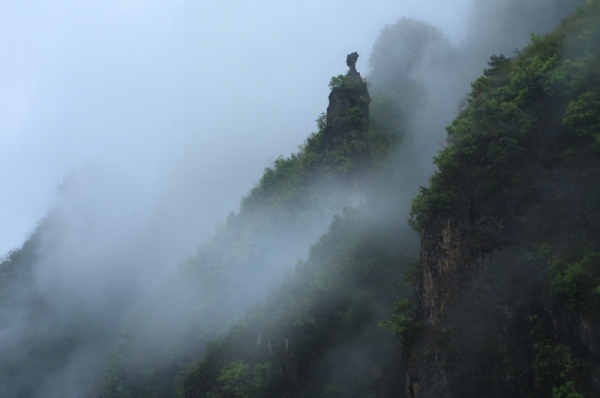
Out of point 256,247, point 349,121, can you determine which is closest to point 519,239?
point 349,121

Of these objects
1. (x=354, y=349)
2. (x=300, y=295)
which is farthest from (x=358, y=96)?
(x=354, y=349)

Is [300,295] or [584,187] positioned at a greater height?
[300,295]

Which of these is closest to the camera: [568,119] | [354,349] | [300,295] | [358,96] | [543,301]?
[543,301]

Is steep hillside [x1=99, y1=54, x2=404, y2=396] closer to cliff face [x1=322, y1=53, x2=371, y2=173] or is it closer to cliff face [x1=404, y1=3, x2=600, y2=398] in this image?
cliff face [x1=322, y1=53, x2=371, y2=173]

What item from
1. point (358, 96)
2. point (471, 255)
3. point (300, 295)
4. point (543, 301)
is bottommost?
point (543, 301)

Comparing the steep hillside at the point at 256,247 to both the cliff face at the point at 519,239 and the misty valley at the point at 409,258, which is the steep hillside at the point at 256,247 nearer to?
the misty valley at the point at 409,258

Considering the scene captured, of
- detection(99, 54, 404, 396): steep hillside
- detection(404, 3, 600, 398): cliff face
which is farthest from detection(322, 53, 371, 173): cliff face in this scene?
detection(404, 3, 600, 398): cliff face

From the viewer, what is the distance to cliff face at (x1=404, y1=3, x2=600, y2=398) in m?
21.6

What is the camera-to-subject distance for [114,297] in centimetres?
7900

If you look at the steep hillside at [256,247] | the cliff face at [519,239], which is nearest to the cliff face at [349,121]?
the steep hillside at [256,247]

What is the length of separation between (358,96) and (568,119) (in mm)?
24598

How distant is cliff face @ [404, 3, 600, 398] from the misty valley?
0.21 ft

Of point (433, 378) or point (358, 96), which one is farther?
point (358, 96)

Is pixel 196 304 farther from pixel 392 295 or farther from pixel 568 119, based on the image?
pixel 568 119
